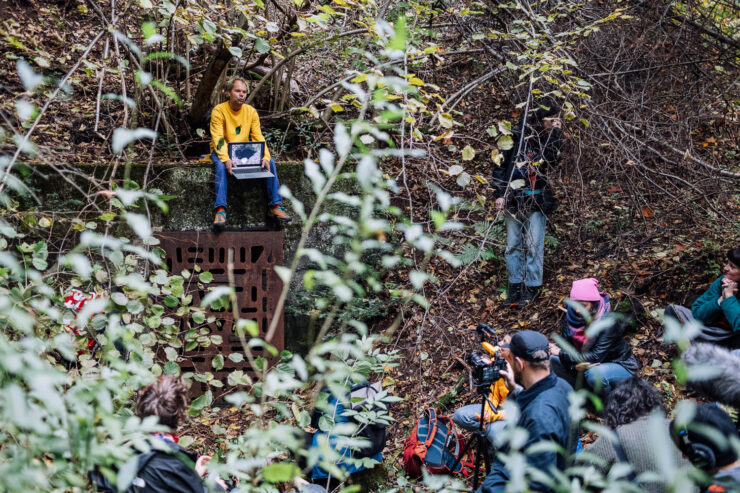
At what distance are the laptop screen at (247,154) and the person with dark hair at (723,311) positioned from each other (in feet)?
14.8

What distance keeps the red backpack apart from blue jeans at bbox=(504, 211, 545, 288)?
7.35 ft

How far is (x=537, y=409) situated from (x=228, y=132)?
16.0 ft

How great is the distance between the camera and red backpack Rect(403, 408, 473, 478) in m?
4.29

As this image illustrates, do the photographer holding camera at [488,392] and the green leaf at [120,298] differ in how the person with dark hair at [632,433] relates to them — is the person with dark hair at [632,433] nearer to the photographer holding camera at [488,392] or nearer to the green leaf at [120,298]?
the photographer holding camera at [488,392]

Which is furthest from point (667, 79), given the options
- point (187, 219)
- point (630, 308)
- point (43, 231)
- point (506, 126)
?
point (43, 231)

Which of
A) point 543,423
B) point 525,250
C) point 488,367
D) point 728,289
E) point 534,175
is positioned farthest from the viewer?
point 525,250

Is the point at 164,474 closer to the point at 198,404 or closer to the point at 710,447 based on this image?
the point at 198,404

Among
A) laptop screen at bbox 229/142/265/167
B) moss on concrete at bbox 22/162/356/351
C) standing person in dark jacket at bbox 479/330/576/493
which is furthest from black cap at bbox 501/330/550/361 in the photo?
laptop screen at bbox 229/142/265/167

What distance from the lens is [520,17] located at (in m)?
6.01

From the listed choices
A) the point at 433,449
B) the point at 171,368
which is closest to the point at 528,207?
the point at 433,449

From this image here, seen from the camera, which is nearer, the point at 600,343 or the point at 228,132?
the point at 600,343

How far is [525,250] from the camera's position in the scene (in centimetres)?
608

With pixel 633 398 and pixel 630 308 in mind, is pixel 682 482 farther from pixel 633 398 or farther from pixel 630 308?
pixel 630 308

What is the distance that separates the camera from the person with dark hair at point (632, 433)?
2.66 metres
